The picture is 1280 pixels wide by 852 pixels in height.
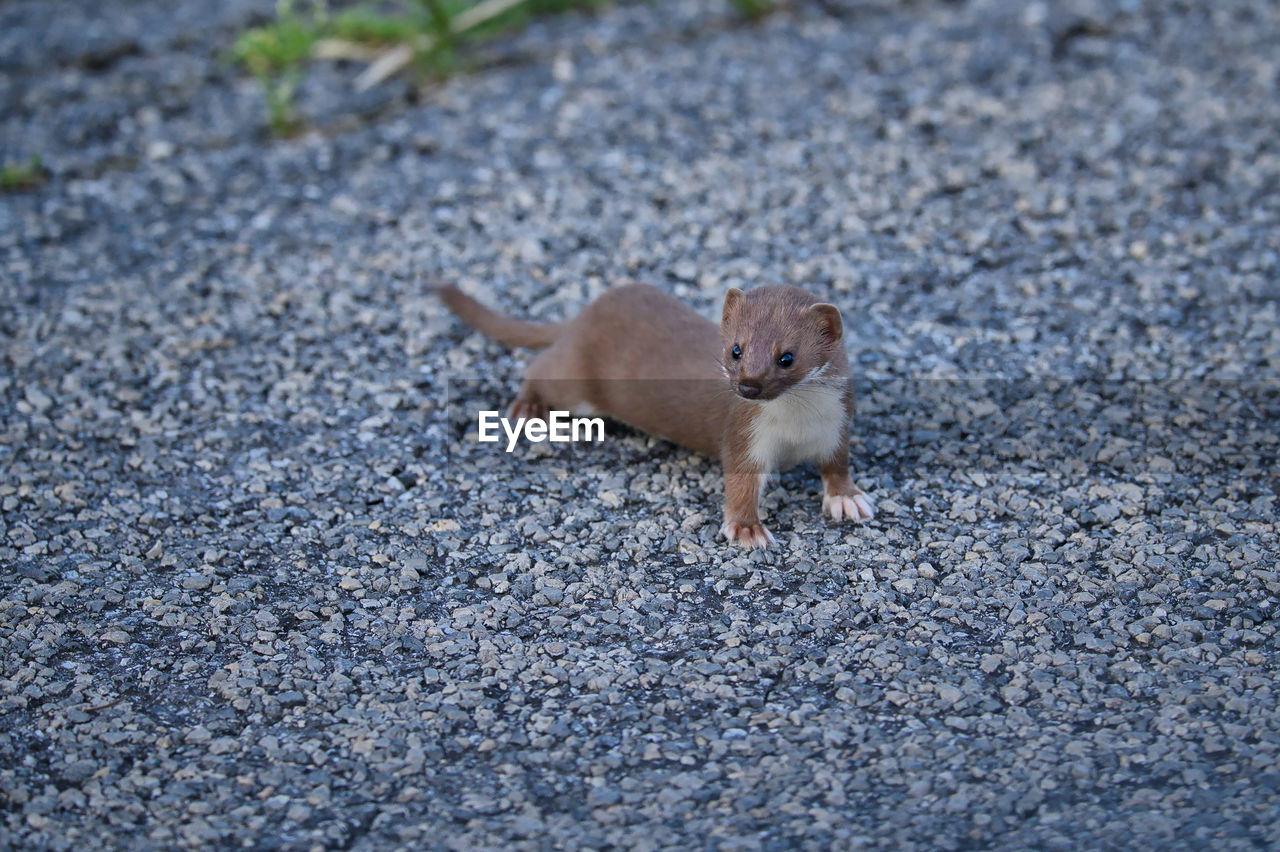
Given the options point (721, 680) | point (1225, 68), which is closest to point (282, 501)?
point (721, 680)

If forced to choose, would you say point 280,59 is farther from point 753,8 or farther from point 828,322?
point 828,322

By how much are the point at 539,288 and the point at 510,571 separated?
203cm

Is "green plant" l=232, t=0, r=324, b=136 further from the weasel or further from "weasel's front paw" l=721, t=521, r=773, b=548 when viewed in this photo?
"weasel's front paw" l=721, t=521, r=773, b=548

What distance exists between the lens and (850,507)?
16.6ft

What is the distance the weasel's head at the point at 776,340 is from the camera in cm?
464

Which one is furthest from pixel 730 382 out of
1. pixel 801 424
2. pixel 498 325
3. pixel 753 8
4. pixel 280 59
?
pixel 753 8

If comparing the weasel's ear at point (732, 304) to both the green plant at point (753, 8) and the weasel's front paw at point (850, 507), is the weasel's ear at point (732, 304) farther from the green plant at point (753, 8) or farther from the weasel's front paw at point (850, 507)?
the green plant at point (753, 8)

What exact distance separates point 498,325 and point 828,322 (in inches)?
69.0

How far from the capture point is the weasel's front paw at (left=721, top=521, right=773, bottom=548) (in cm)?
495

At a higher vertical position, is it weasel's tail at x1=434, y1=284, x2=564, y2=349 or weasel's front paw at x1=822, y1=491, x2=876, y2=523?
weasel's tail at x1=434, y1=284, x2=564, y2=349

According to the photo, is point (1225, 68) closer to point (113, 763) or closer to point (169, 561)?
point (169, 561)

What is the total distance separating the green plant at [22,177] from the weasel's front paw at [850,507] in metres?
4.89

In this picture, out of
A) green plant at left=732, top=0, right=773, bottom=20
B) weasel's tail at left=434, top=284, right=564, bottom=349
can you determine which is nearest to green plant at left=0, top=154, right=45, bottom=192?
weasel's tail at left=434, top=284, right=564, bottom=349

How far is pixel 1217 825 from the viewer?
3619mm
